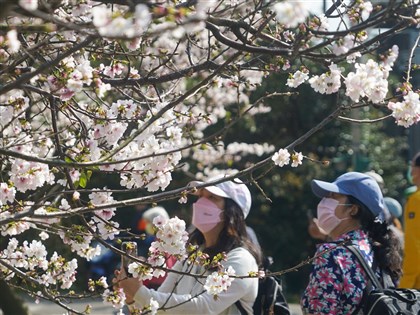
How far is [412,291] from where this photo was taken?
4840 millimetres

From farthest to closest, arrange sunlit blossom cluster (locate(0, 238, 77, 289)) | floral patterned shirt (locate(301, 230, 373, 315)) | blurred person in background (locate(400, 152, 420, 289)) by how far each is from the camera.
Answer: blurred person in background (locate(400, 152, 420, 289)) < floral patterned shirt (locate(301, 230, 373, 315)) < sunlit blossom cluster (locate(0, 238, 77, 289))

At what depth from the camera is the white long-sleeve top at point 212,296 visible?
17.1 ft

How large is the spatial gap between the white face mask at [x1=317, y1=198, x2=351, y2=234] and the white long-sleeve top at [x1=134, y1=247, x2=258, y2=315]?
0.42 meters

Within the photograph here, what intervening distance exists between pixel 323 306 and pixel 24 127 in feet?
5.18

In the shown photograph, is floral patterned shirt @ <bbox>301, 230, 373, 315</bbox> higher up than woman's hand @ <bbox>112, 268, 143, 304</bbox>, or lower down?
lower down

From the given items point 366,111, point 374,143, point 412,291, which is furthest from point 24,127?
point 374,143

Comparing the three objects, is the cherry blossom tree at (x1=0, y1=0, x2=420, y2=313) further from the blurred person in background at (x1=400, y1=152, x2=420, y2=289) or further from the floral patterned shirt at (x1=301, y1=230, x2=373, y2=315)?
the blurred person in background at (x1=400, y1=152, x2=420, y2=289)

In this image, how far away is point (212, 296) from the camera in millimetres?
5270

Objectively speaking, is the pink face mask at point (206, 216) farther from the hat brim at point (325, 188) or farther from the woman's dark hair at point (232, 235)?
the hat brim at point (325, 188)

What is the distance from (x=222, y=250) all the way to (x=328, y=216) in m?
0.60

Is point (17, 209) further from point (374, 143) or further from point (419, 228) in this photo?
point (374, 143)

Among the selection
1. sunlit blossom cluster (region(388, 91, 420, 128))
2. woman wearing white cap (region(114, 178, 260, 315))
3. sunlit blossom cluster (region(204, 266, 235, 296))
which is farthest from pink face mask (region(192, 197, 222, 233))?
sunlit blossom cluster (region(388, 91, 420, 128))

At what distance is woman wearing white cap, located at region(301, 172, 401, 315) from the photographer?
4902 millimetres

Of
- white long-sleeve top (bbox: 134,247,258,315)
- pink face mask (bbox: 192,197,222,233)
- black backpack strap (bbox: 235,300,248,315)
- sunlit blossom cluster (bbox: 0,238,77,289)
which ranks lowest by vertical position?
black backpack strap (bbox: 235,300,248,315)
